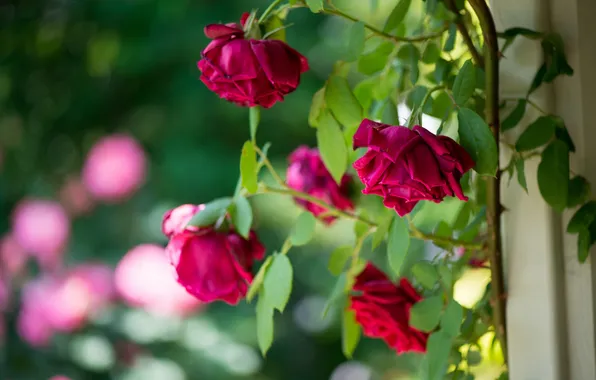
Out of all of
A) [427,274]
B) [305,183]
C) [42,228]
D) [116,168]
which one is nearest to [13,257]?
[42,228]

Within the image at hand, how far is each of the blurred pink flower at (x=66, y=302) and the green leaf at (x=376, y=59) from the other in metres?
0.65

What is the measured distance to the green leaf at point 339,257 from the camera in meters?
0.46

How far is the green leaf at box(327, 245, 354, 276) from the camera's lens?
0.46 meters

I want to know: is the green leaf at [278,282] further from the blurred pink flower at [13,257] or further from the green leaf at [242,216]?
the blurred pink flower at [13,257]

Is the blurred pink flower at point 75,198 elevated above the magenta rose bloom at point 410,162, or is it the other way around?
the magenta rose bloom at point 410,162

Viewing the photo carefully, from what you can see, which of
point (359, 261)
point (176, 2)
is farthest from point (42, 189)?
point (359, 261)

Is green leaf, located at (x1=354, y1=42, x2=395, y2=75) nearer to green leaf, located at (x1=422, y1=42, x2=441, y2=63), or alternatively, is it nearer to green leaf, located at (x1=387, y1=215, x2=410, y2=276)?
green leaf, located at (x1=422, y1=42, x2=441, y2=63)

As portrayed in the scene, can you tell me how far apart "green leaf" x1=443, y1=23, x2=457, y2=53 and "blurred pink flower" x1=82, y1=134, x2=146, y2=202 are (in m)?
0.66

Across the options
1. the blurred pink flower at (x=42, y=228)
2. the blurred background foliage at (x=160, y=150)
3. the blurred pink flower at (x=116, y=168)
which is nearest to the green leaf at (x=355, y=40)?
the blurred background foliage at (x=160, y=150)

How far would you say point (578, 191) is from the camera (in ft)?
1.22

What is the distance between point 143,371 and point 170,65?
414mm

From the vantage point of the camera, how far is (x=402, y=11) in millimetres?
392

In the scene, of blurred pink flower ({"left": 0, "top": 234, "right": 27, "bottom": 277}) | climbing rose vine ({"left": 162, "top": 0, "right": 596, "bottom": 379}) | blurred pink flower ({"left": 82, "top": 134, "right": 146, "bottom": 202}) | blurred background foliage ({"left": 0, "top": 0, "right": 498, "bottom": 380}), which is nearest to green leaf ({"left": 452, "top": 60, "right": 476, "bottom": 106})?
climbing rose vine ({"left": 162, "top": 0, "right": 596, "bottom": 379})

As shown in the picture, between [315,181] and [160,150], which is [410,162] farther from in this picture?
[160,150]
